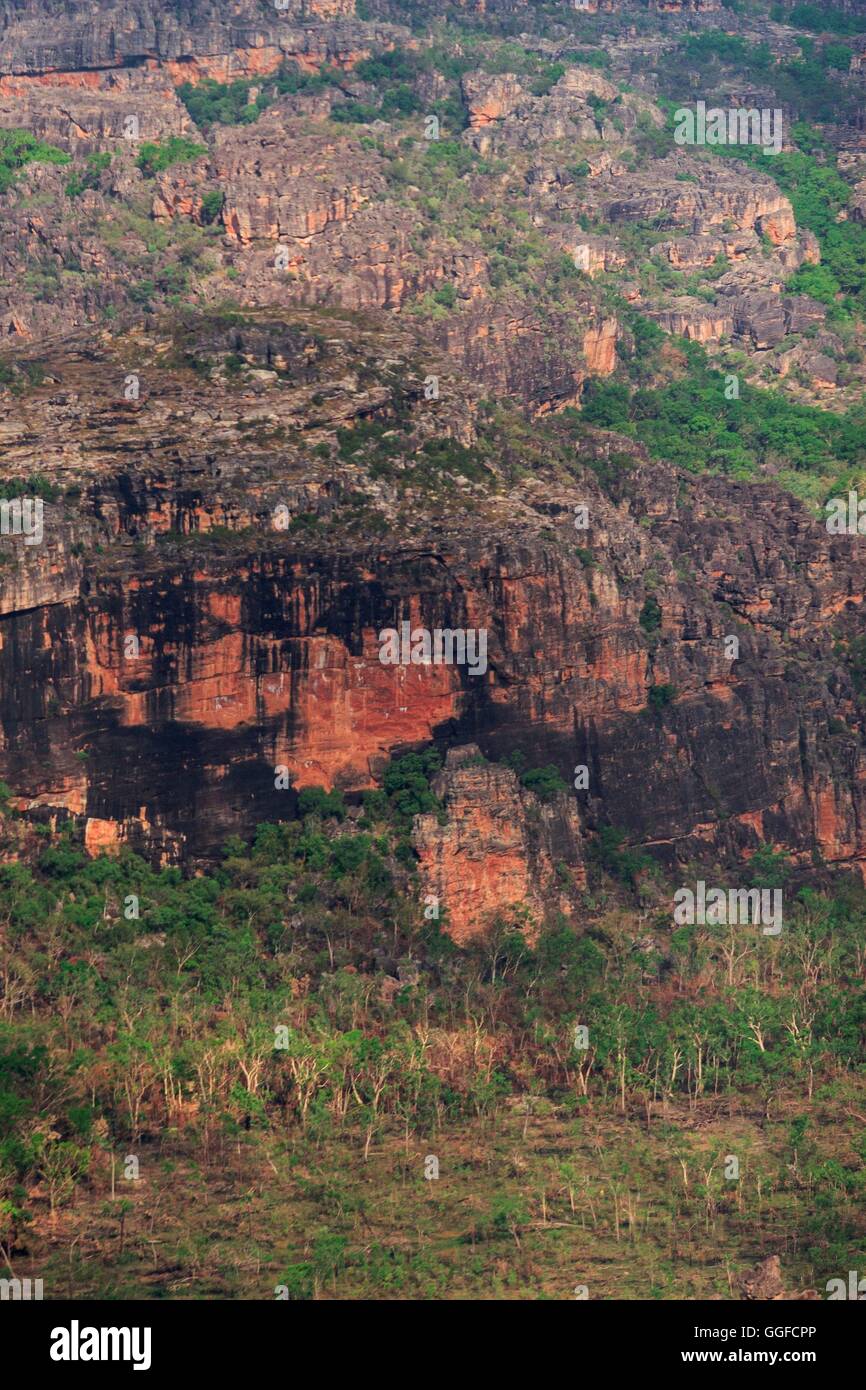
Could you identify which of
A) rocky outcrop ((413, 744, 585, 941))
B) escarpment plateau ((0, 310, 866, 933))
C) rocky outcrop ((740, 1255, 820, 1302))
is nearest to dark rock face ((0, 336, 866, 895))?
escarpment plateau ((0, 310, 866, 933))

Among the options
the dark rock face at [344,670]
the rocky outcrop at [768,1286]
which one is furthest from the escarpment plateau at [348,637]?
the rocky outcrop at [768,1286]

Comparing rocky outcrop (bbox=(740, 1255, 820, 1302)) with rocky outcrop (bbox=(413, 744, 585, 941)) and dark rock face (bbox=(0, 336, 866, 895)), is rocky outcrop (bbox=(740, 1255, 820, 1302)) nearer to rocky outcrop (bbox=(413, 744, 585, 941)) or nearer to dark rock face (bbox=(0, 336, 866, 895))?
rocky outcrop (bbox=(413, 744, 585, 941))

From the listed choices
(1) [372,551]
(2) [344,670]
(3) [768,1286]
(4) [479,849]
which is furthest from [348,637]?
(3) [768,1286]

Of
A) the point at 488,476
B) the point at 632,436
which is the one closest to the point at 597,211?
the point at 632,436

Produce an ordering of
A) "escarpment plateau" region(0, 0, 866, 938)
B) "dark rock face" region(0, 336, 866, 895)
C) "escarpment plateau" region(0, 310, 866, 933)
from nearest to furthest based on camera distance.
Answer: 1. "dark rock face" region(0, 336, 866, 895)
2. "escarpment plateau" region(0, 310, 866, 933)
3. "escarpment plateau" region(0, 0, 866, 938)

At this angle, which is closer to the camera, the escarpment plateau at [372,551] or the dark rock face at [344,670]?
the dark rock face at [344,670]

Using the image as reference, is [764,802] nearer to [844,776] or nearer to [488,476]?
[844,776]

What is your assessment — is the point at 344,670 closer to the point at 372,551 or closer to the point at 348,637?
the point at 348,637

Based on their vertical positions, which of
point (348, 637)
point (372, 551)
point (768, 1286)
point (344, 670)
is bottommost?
point (768, 1286)

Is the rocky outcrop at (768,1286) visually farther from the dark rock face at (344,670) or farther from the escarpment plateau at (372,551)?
the dark rock face at (344,670)

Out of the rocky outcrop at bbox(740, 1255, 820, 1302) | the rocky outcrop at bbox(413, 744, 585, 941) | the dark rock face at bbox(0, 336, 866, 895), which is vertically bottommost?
the rocky outcrop at bbox(740, 1255, 820, 1302)

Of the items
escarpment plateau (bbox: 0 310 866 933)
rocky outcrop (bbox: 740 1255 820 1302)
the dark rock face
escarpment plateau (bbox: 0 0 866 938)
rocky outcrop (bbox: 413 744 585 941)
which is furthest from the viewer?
rocky outcrop (bbox: 413 744 585 941)
